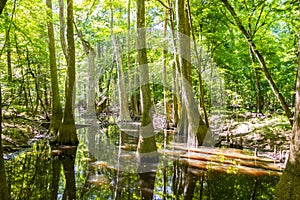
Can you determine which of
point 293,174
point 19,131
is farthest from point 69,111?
point 293,174

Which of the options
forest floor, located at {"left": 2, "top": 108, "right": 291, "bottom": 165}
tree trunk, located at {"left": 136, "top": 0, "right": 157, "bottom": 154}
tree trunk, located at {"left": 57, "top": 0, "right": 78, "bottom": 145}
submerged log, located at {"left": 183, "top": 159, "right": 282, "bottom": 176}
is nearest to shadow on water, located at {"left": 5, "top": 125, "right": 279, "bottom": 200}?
submerged log, located at {"left": 183, "top": 159, "right": 282, "bottom": 176}

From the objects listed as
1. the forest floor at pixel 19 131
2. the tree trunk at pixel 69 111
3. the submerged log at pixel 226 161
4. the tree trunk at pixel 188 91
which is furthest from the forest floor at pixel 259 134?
the forest floor at pixel 19 131

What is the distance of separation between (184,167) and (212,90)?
11.4 m

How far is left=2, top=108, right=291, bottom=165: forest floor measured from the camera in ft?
32.9

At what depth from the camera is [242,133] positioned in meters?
12.2

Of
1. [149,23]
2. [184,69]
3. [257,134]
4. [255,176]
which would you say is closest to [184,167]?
[255,176]

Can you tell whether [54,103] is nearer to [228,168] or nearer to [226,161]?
[226,161]

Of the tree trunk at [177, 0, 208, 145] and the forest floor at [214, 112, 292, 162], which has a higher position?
the tree trunk at [177, 0, 208, 145]

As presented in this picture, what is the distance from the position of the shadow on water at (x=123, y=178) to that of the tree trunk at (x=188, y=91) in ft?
5.18

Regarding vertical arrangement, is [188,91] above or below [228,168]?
above

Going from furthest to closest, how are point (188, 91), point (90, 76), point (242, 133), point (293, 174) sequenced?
point (90, 76)
point (242, 133)
point (188, 91)
point (293, 174)

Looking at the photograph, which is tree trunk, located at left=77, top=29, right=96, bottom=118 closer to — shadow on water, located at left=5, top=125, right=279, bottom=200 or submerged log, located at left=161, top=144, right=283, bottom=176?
shadow on water, located at left=5, top=125, right=279, bottom=200

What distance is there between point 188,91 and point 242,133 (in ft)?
11.9

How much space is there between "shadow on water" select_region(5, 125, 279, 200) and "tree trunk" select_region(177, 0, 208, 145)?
1.58 m
